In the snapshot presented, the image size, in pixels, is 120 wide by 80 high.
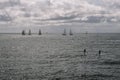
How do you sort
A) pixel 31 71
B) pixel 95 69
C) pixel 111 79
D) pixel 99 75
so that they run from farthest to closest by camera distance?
pixel 95 69 → pixel 31 71 → pixel 99 75 → pixel 111 79

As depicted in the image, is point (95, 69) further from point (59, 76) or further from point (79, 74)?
point (59, 76)

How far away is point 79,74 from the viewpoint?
2803 inches

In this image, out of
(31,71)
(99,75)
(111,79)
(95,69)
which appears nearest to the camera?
(111,79)

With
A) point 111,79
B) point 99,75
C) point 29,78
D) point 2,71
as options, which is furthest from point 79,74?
point 2,71

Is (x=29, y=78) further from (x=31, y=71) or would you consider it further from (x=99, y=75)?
(x=99, y=75)

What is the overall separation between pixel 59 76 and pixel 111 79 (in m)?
13.5

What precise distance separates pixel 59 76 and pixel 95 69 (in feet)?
52.8

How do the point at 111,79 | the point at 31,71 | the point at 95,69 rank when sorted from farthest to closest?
the point at 95,69
the point at 31,71
the point at 111,79

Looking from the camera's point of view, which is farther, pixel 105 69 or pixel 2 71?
pixel 105 69

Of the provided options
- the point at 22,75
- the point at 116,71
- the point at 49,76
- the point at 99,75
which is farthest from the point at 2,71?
the point at 116,71

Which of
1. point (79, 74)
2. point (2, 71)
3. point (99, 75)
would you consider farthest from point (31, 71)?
point (99, 75)

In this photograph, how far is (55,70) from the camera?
77188mm

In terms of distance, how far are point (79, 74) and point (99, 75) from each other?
5568 millimetres

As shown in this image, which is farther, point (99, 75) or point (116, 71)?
point (116, 71)
